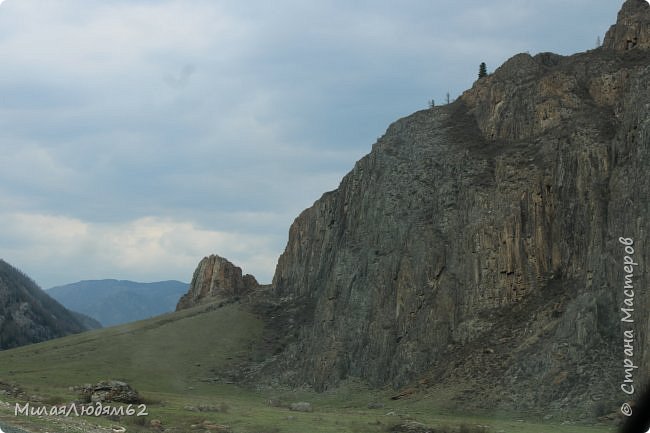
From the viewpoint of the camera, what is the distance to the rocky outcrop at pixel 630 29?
277ft

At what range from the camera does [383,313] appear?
294ft

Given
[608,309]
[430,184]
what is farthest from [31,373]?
[608,309]

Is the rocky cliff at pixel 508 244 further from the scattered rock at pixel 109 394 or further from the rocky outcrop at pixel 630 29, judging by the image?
the scattered rock at pixel 109 394

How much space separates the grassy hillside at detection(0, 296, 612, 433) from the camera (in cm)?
4566

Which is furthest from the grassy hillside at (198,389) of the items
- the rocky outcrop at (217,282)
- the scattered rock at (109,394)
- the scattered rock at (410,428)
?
the rocky outcrop at (217,282)

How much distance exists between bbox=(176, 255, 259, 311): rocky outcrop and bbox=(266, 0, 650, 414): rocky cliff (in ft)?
159

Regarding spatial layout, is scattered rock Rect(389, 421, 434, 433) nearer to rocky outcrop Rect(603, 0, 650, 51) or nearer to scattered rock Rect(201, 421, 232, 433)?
scattered rock Rect(201, 421, 232, 433)

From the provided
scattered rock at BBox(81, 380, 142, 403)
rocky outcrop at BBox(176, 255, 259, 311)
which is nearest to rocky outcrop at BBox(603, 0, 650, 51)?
scattered rock at BBox(81, 380, 142, 403)

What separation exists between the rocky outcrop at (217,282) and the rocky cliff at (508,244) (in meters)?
48.3

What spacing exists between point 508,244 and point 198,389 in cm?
4330

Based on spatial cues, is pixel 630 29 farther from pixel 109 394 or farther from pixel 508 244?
pixel 109 394

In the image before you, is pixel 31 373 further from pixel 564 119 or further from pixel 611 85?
pixel 611 85

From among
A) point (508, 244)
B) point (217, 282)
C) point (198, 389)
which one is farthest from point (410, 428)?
point (217, 282)

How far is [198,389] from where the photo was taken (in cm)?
9262
